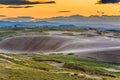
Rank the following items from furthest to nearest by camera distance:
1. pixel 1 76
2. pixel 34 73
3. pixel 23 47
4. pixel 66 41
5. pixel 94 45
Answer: pixel 23 47, pixel 66 41, pixel 94 45, pixel 34 73, pixel 1 76

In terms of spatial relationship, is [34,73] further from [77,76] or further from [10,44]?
[10,44]

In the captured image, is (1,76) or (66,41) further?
(66,41)

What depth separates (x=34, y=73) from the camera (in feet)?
105

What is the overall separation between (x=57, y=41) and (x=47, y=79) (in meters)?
110

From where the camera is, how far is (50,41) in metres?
145

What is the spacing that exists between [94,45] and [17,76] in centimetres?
9606

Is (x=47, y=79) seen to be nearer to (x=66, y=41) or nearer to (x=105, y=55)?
(x=105, y=55)

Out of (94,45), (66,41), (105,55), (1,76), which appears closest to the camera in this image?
(1,76)

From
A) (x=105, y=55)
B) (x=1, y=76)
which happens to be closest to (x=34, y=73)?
(x=1, y=76)

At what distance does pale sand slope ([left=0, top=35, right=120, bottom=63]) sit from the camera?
99.2 meters

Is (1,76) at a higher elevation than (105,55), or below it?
higher

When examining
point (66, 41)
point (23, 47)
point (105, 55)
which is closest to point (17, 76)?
point (105, 55)

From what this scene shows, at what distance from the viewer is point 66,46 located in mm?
125688

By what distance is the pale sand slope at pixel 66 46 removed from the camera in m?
99.2
